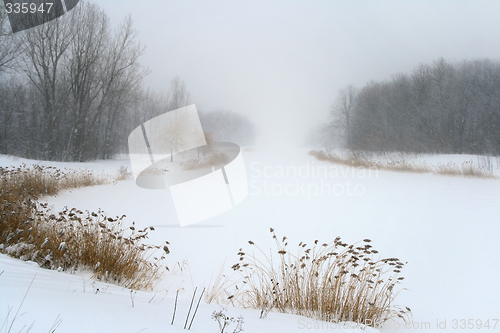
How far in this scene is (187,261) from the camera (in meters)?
3.43

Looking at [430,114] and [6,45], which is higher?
[6,45]

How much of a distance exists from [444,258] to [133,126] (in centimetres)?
2389

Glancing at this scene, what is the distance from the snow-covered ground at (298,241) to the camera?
51.6 inches

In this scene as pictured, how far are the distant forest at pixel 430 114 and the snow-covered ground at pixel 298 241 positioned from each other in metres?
8.48

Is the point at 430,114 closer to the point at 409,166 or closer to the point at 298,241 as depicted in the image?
the point at 409,166

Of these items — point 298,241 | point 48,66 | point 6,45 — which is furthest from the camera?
point 48,66

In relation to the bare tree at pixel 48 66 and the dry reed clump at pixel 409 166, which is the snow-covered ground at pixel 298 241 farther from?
Answer: the bare tree at pixel 48 66

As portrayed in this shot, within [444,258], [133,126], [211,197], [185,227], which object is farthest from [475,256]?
[133,126]

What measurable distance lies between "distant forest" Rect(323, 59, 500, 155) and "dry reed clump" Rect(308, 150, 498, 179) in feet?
5.58

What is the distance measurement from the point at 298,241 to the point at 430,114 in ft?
62.2

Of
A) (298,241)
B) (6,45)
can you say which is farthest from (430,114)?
(6,45)

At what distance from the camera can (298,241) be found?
13.8ft

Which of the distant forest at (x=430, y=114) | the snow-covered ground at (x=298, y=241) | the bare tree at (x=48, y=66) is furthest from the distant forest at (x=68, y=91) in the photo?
the distant forest at (x=430, y=114)

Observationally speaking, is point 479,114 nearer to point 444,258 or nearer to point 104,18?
point 444,258
